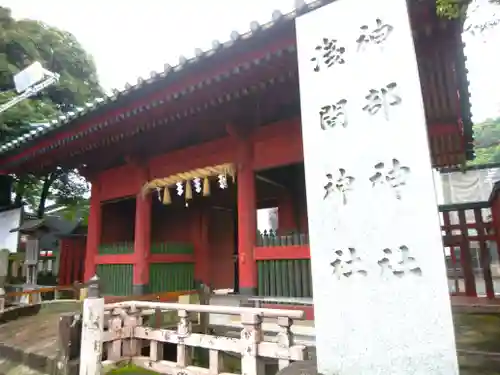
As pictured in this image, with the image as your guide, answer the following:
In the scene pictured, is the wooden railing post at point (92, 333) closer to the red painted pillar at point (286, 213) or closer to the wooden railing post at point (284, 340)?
the wooden railing post at point (284, 340)

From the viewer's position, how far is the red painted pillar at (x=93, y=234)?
9.41 metres

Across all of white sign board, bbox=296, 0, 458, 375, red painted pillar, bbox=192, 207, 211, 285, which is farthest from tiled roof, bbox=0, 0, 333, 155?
red painted pillar, bbox=192, 207, 211, 285

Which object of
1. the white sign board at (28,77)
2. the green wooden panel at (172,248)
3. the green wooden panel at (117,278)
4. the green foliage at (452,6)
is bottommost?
the green wooden panel at (117,278)

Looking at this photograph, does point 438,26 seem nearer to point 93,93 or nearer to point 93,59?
point 93,93

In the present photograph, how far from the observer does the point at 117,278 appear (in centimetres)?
859

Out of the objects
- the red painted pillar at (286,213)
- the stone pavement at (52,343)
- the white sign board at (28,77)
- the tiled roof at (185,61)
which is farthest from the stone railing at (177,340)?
the white sign board at (28,77)

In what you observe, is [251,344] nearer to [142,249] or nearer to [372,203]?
[372,203]

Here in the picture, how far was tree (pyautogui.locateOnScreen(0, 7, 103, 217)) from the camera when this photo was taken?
13.1 m

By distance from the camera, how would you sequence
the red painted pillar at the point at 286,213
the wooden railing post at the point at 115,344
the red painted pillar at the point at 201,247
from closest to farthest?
the wooden railing post at the point at 115,344 → the red painted pillar at the point at 286,213 → the red painted pillar at the point at 201,247

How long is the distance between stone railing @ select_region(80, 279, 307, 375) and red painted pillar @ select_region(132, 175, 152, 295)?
93.9 inches

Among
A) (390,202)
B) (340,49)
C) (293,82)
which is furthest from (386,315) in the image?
(293,82)

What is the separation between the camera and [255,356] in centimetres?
369

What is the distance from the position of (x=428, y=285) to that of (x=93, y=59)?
19239mm

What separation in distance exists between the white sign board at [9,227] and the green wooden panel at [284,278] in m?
9.79
